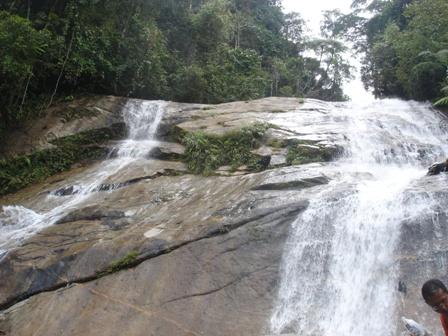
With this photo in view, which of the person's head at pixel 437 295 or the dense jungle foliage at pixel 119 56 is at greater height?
the dense jungle foliage at pixel 119 56

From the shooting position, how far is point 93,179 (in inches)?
466

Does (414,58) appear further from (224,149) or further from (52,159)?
(52,159)

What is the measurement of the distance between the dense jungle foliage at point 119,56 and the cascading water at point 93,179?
87.5 inches

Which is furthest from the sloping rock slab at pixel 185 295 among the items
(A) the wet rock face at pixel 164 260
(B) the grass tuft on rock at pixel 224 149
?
(B) the grass tuft on rock at pixel 224 149

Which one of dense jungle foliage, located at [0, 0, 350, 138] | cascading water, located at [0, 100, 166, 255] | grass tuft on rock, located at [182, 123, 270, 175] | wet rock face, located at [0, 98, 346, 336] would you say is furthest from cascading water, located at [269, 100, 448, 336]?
dense jungle foliage, located at [0, 0, 350, 138]

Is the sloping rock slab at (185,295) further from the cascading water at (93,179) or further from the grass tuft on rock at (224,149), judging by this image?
the grass tuft on rock at (224,149)

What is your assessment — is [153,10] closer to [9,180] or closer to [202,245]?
[9,180]

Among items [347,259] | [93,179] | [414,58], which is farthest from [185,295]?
[414,58]

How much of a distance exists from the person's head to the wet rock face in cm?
391

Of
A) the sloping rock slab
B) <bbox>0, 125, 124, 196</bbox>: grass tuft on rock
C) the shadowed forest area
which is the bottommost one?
the sloping rock slab

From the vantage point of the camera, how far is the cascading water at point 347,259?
20.5 ft

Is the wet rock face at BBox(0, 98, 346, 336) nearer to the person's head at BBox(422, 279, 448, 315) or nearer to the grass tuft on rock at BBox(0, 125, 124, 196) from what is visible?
the grass tuft on rock at BBox(0, 125, 124, 196)

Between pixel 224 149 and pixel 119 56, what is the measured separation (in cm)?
773

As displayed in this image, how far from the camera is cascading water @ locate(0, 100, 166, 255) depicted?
31.4 ft
